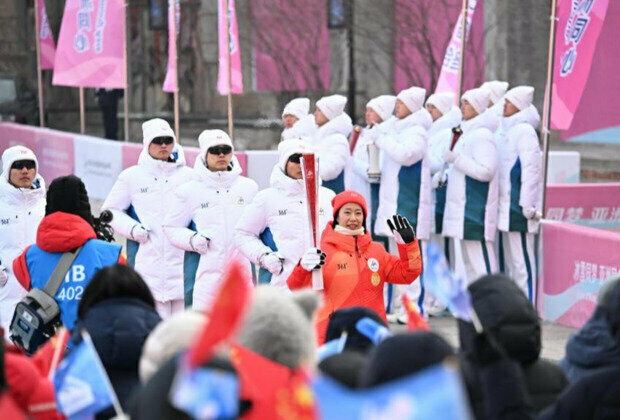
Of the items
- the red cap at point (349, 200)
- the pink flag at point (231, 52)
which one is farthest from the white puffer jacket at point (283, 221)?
the pink flag at point (231, 52)

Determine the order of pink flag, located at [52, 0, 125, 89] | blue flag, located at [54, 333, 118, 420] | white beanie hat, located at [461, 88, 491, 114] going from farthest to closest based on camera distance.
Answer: pink flag, located at [52, 0, 125, 89] < white beanie hat, located at [461, 88, 491, 114] < blue flag, located at [54, 333, 118, 420]

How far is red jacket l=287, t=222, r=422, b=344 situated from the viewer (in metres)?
Result: 8.15

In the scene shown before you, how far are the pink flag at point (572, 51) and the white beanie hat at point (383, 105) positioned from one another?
4.90ft

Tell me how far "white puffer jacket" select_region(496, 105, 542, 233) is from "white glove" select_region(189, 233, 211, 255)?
396cm

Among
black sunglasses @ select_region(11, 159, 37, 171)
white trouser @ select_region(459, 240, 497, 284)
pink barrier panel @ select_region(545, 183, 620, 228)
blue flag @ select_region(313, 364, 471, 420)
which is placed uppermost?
blue flag @ select_region(313, 364, 471, 420)

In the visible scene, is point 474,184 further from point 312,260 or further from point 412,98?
point 312,260

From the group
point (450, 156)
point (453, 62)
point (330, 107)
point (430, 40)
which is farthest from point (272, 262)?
point (430, 40)

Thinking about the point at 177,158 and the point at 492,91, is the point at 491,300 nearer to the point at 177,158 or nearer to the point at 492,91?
the point at 177,158

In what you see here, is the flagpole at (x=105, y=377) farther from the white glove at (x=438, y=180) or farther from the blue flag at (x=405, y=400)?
the white glove at (x=438, y=180)

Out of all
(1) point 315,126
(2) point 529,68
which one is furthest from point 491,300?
(2) point 529,68

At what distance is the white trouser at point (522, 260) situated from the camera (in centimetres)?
1284

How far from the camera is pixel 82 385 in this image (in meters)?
4.89

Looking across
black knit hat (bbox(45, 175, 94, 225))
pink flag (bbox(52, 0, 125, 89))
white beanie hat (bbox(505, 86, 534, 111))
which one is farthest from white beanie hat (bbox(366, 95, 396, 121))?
pink flag (bbox(52, 0, 125, 89))

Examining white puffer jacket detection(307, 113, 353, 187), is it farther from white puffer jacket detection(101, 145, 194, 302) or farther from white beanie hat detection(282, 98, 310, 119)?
white puffer jacket detection(101, 145, 194, 302)
